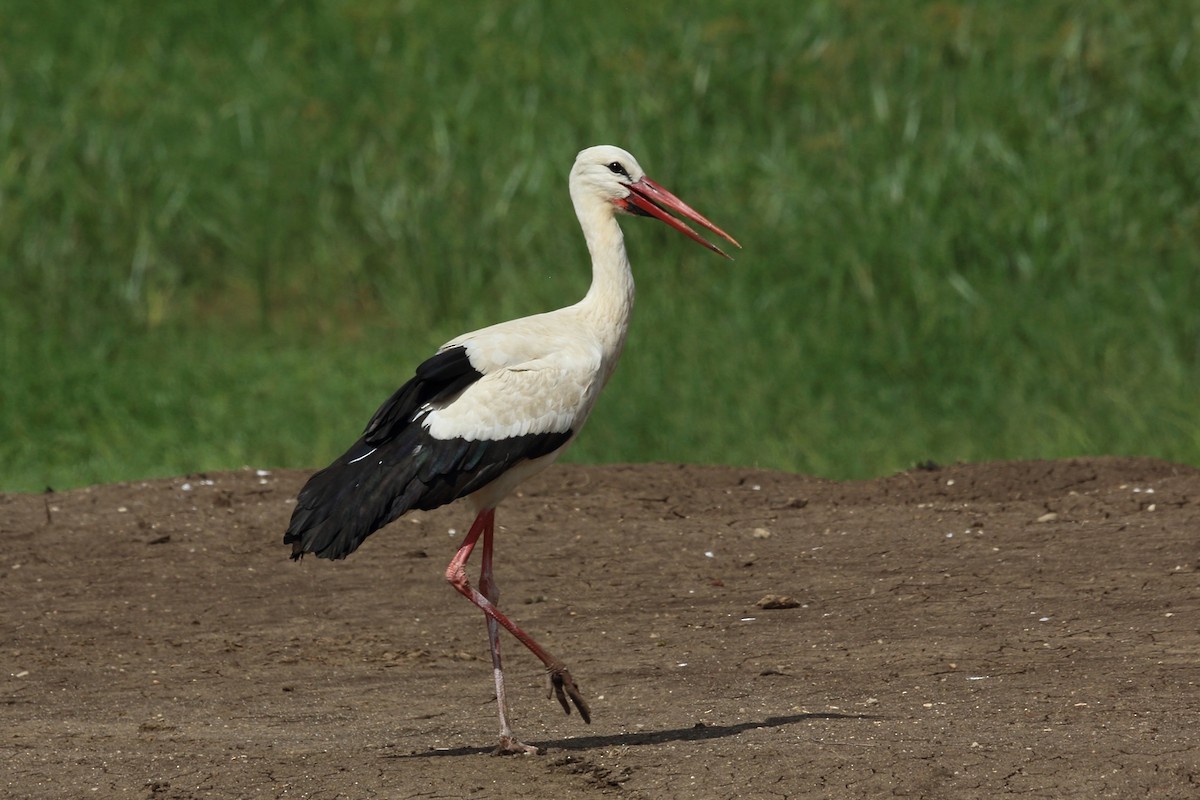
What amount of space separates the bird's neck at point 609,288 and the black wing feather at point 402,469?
400 mm

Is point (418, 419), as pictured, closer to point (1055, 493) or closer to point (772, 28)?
point (1055, 493)

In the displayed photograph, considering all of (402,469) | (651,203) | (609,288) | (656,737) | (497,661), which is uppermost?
(651,203)

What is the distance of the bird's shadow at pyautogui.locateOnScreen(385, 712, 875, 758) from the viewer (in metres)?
5.50

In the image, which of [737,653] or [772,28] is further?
[772,28]

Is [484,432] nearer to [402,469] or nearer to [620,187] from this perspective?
[402,469]

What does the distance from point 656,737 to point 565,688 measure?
33 cm

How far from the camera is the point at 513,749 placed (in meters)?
5.48

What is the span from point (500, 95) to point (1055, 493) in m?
6.49

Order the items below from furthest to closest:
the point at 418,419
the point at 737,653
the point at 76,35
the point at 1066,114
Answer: the point at 76,35 → the point at 1066,114 → the point at 737,653 → the point at 418,419

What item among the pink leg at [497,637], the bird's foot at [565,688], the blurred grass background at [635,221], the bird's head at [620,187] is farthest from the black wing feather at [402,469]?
the blurred grass background at [635,221]

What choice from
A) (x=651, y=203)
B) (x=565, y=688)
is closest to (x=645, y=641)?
(x=565, y=688)

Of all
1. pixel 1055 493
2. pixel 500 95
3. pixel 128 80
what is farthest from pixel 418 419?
pixel 128 80

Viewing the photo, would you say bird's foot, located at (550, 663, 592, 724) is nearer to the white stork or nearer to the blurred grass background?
the white stork

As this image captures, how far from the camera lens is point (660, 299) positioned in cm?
1122
